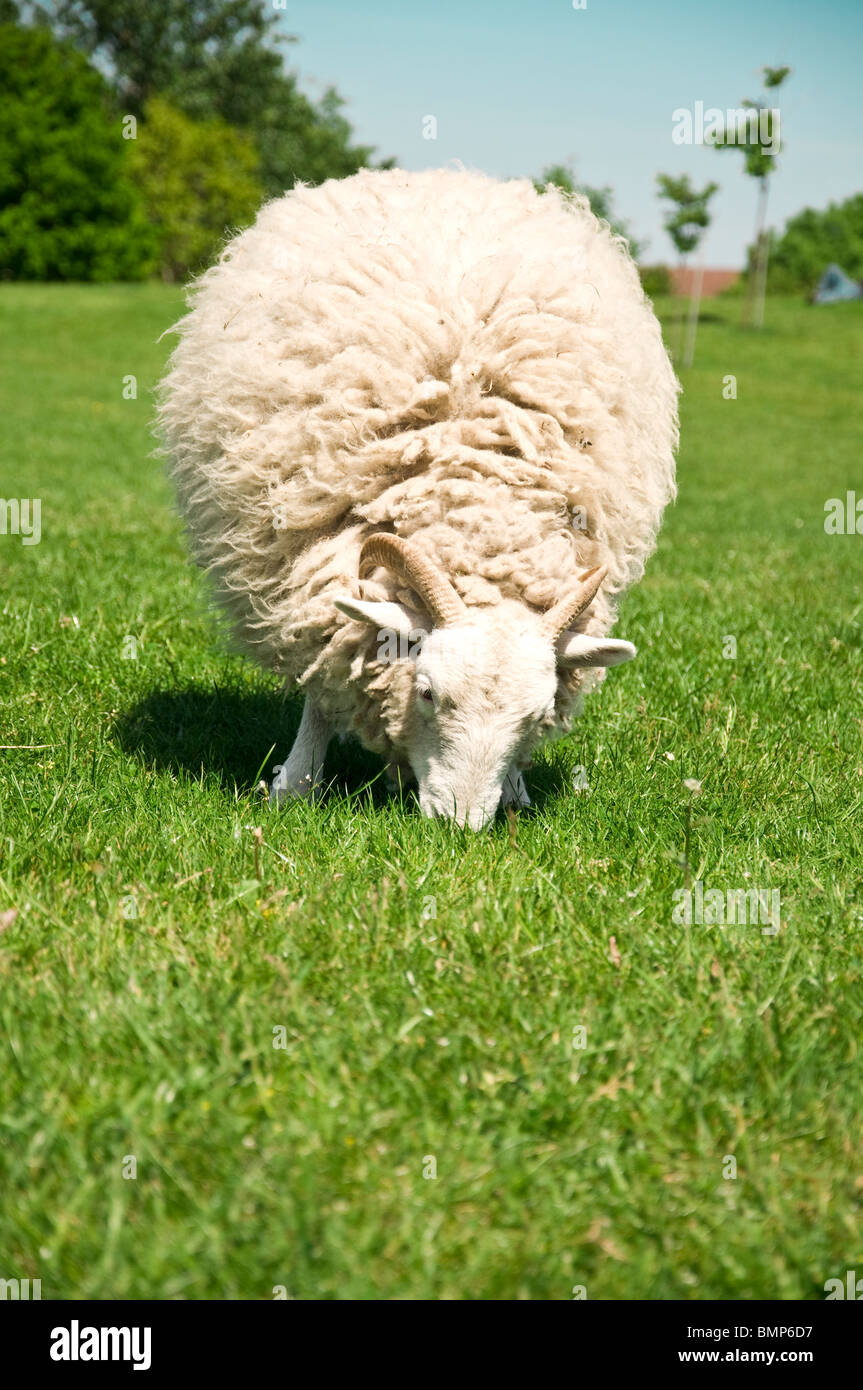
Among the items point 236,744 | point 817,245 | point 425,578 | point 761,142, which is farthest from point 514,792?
point 817,245

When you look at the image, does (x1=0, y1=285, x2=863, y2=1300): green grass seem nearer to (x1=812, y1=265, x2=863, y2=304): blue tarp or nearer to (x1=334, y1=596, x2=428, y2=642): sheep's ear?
(x1=334, y1=596, x2=428, y2=642): sheep's ear

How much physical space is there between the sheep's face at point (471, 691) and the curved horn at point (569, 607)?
30 mm

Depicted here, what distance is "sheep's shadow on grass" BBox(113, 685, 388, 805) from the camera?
13.0 ft

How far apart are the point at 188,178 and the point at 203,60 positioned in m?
11.6

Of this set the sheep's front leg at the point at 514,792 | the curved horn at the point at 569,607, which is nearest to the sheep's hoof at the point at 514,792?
the sheep's front leg at the point at 514,792

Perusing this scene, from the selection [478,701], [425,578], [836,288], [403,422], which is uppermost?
[836,288]

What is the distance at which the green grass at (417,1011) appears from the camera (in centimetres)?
187

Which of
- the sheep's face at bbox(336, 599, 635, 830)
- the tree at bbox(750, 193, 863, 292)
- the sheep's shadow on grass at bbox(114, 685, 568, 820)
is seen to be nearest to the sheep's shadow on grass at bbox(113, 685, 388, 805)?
the sheep's shadow on grass at bbox(114, 685, 568, 820)

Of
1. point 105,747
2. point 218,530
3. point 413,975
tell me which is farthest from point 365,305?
point 413,975

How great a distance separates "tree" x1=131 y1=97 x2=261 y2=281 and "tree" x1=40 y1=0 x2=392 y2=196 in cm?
729

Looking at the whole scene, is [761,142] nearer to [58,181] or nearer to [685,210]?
[685,210]

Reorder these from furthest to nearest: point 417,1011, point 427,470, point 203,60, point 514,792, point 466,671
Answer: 1. point 203,60
2. point 514,792
3. point 427,470
4. point 466,671
5. point 417,1011

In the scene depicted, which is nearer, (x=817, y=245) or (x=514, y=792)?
(x=514, y=792)

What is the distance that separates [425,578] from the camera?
3.22 metres
